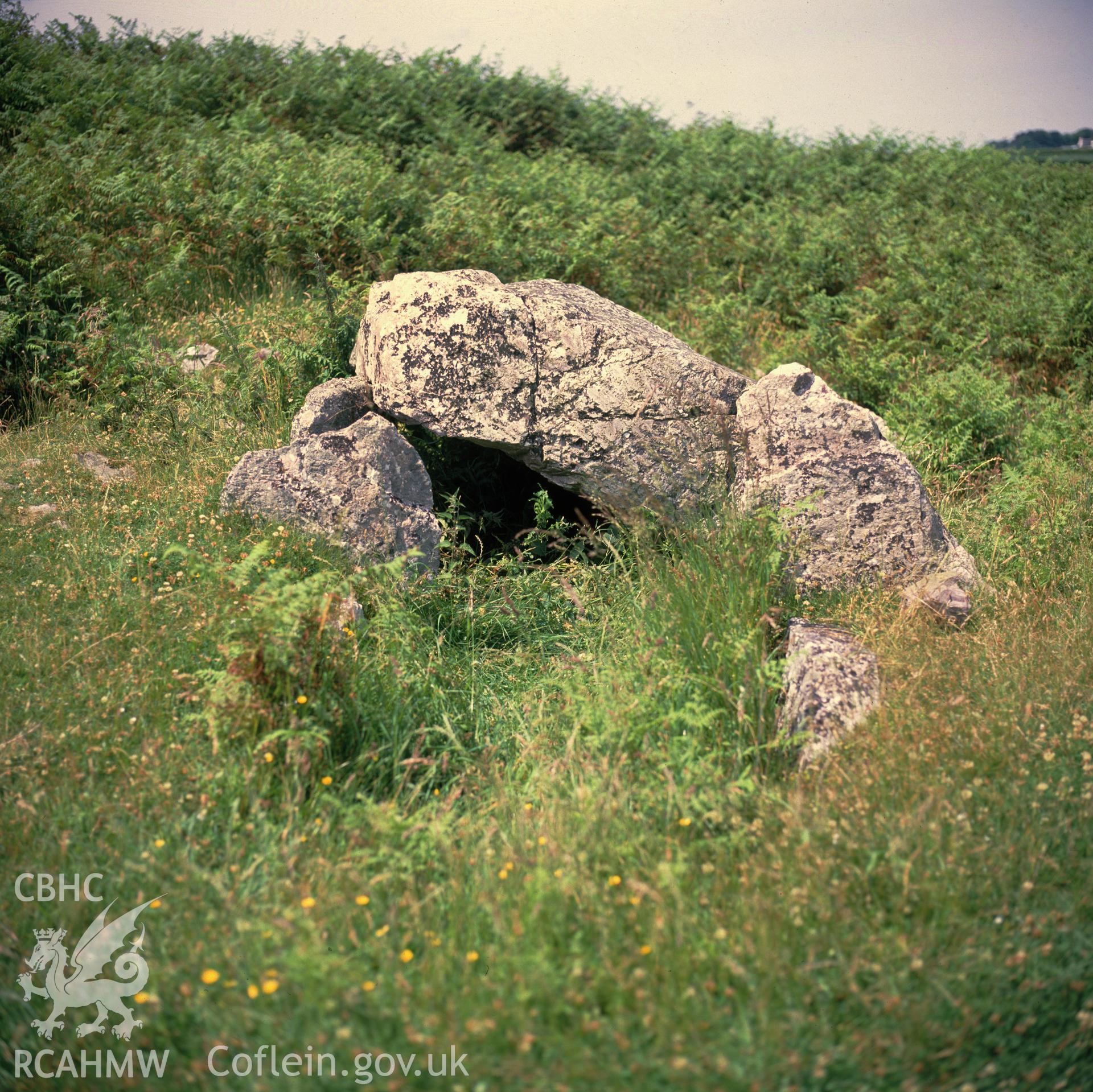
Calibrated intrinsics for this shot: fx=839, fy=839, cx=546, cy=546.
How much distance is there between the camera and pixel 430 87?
12.9 m

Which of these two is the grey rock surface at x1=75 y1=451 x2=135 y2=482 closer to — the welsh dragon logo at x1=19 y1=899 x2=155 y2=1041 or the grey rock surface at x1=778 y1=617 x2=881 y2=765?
the welsh dragon logo at x1=19 y1=899 x2=155 y2=1041

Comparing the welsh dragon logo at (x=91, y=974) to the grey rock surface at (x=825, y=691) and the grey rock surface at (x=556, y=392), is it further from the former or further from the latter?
the grey rock surface at (x=556, y=392)

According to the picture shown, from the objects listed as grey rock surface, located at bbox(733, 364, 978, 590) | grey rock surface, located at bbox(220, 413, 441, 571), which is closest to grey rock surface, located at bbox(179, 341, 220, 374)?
grey rock surface, located at bbox(220, 413, 441, 571)

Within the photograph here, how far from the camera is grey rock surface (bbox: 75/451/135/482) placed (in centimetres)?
587

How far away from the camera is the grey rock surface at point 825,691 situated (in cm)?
379

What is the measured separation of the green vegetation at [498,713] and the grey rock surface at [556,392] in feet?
1.36

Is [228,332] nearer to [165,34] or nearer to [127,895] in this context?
[127,895]

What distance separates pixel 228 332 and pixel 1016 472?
21.2ft

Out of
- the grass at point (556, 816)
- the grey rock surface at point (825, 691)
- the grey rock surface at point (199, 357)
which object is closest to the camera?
the grass at point (556, 816)

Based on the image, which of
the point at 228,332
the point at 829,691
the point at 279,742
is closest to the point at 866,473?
the point at 829,691

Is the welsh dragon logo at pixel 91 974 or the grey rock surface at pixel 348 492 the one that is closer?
the welsh dragon logo at pixel 91 974

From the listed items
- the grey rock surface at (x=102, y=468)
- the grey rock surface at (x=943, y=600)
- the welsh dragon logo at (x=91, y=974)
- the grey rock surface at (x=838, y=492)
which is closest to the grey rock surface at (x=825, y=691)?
the grey rock surface at (x=943, y=600)

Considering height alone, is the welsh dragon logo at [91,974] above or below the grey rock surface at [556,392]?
below

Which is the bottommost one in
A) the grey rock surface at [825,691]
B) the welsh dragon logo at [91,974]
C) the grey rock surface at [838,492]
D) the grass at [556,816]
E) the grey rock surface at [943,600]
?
the welsh dragon logo at [91,974]
